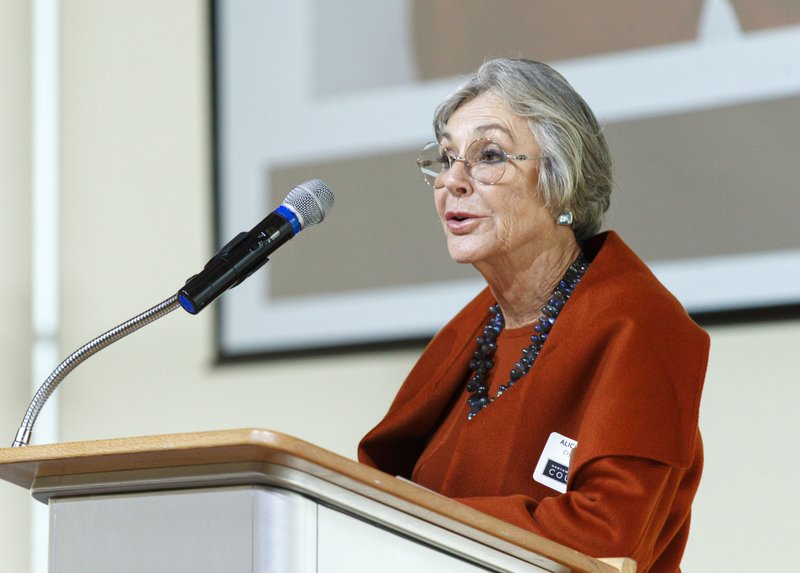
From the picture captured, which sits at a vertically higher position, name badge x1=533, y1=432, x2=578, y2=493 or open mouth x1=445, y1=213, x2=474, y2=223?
open mouth x1=445, y1=213, x2=474, y2=223

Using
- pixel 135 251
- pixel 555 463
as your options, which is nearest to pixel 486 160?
pixel 555 463

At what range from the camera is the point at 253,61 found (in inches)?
140

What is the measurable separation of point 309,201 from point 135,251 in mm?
2209

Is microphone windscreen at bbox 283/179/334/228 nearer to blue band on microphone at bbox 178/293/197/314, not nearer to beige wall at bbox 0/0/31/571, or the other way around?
blue band on microphone at bbox 178/293/197/314

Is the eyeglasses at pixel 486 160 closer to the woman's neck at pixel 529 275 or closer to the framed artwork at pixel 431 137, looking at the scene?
the woman's neck at pixel 529 275

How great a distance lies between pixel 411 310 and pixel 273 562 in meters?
2.12

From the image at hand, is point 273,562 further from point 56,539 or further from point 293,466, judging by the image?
point 56,539

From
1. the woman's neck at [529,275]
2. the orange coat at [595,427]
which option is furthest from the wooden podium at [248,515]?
the woman's neck at [529,275]

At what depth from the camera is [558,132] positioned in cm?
191

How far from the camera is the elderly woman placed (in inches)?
59.6

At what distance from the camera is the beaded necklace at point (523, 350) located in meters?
1.87

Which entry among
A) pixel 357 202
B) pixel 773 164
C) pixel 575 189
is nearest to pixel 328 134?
pixel 357 202

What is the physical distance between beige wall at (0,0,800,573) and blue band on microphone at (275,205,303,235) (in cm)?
167

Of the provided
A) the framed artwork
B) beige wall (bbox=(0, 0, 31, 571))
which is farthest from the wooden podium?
beige wall (bbox=(0, 0, 31, 571))
